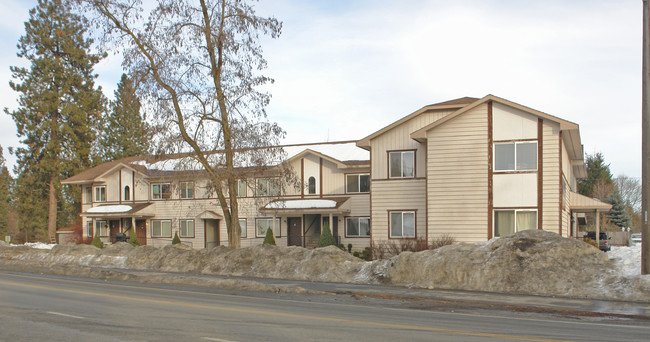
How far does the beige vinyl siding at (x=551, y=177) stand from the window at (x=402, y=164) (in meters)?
6.86

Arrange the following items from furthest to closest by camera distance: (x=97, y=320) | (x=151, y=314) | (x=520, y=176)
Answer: (x=520, y=176)
(x=151, y=314)
(x=97, y=320)

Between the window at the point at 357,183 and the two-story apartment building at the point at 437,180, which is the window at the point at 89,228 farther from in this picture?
the window at the point at 357,183

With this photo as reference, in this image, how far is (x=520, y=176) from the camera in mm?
26719

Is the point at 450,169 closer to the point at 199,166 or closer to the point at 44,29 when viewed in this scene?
the point at 199,166

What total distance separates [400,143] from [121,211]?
26.9 meters

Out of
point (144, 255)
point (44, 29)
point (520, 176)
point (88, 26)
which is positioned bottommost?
point (144, 255)

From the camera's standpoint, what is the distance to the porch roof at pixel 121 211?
155ft

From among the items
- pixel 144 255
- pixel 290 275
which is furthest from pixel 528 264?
pixel 144 255

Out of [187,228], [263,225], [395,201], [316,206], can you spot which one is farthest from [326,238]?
[187,228]

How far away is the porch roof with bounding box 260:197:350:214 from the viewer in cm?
3741

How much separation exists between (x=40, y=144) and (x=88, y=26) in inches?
1447

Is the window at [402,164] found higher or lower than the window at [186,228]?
higher

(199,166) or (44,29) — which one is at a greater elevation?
(44,29)

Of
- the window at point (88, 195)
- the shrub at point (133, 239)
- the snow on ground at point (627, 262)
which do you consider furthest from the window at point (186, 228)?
the snow on ground at point (627, 262)
